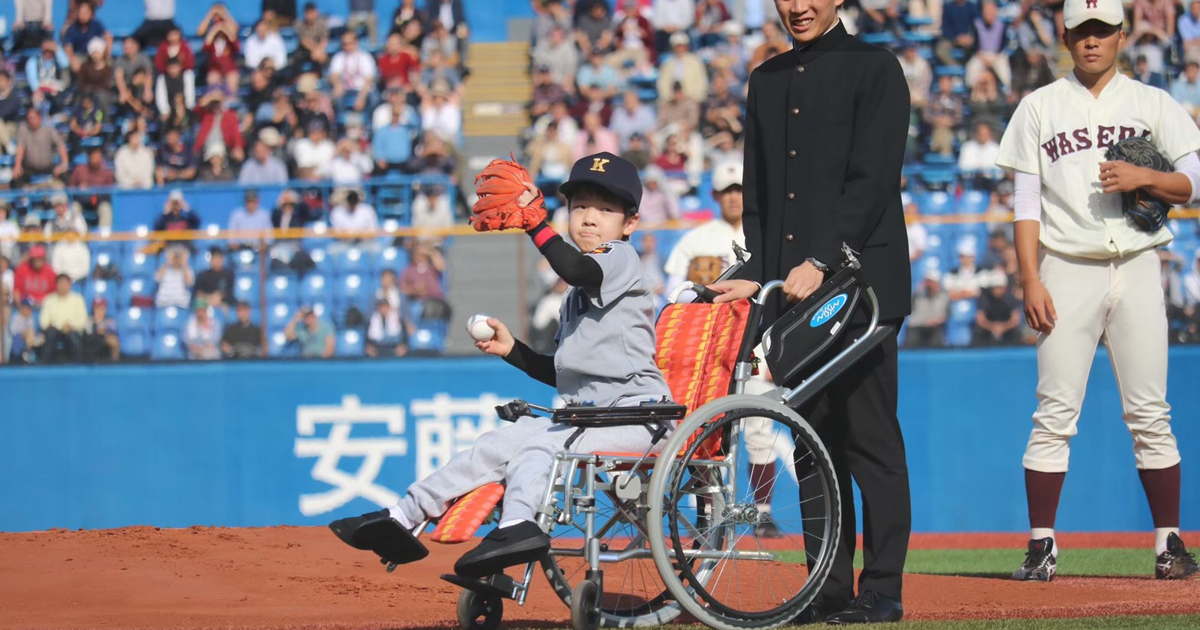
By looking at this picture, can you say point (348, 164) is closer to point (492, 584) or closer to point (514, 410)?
point (514, 410)

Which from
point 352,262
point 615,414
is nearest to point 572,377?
point 615,414

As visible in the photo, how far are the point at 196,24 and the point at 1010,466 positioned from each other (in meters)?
10.8

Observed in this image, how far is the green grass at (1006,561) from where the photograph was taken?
7.35m

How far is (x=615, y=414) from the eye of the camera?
4.09 metres

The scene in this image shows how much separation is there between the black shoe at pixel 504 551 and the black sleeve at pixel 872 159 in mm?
1284

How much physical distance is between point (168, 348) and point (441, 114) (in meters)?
5.04

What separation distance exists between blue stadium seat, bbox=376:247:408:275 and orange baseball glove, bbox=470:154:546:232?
257 inches

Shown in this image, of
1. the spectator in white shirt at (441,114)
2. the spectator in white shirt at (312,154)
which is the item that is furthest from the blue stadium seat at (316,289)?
the spectator in white shirt at (441,114)

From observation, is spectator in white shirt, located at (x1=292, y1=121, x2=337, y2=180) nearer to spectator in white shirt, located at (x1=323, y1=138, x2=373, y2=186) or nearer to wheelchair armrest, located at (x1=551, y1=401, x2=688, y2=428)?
spectator in white shirt, located at (x1=323, y1=138, x2=373, y2=186)

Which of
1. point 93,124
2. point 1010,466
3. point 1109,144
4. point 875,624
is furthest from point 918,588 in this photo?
point 93,124

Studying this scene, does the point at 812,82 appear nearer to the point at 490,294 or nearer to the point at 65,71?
the point at 490,294

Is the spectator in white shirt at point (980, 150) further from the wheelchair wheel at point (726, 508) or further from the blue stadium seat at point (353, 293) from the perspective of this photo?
the wheelchair wheel at point (726, 508)

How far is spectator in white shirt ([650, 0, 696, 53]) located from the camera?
1597cm

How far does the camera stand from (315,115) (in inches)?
579
